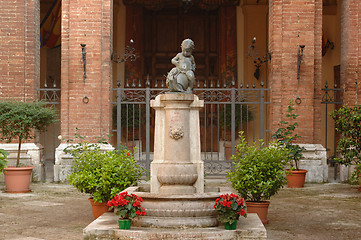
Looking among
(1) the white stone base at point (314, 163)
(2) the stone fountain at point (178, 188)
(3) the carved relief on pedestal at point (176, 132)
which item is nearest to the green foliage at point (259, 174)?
(2) the stone fountain at point (178, 188)

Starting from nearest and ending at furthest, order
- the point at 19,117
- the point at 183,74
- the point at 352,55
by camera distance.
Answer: the point at 183,74
the point at 19,117
the point at 352,55

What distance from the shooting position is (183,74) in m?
7.12

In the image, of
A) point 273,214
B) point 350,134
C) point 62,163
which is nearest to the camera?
point 273,214

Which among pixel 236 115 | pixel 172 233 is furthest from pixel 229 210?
pixel 236 115

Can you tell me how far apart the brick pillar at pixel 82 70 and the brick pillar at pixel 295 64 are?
409cm

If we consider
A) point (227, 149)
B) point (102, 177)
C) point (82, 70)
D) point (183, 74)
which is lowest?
point (227, 149)

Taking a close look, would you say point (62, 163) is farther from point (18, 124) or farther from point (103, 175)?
point (103, 175)

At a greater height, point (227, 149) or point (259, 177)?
point (259, 177)

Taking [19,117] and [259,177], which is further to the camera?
[19,117]

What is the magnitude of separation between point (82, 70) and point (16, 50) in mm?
1638

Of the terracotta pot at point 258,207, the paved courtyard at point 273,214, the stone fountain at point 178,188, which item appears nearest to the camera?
the stone fountain at point 178,188

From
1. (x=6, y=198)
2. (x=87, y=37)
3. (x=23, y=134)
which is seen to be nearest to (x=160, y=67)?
(x=87, y=37)

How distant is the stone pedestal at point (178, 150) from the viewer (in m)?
6.79

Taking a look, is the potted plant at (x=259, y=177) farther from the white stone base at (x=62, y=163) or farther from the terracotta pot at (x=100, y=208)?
the white stone base at (x=62, y=163)
